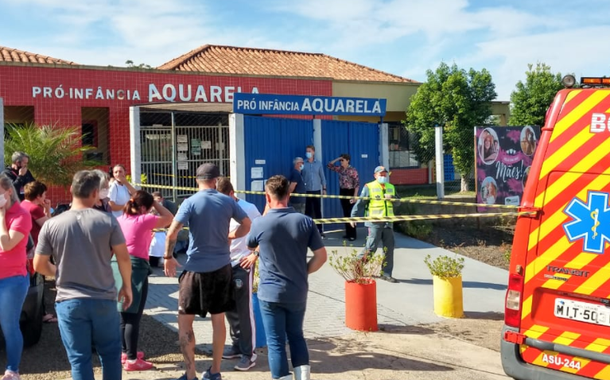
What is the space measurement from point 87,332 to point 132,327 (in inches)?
59.0

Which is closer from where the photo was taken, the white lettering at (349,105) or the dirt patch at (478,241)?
the dirt patch at (478,241)

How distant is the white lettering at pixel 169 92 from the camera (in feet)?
59.3

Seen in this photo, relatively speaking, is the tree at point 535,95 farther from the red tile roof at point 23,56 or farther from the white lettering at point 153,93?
the red tile roof at point 23,56

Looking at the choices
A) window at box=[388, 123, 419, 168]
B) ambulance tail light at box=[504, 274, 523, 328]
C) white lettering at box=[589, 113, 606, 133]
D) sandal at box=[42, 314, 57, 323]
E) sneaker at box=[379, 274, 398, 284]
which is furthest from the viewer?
window at box=[388, 123, 419, 168]

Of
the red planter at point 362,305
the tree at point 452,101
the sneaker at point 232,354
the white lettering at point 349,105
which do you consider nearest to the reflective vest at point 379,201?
the red planter at point 362,305

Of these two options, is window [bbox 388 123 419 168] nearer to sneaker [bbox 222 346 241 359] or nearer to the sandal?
the sandal

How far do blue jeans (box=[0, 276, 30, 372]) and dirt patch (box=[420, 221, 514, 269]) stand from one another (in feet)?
29.9

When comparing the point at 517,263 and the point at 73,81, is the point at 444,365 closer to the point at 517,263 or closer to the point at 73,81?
the point at 517,263

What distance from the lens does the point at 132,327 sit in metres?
6.15

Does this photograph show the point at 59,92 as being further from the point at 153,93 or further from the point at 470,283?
the point at 470,283

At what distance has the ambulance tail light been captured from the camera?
17.5ft

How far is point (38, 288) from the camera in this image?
260 inches

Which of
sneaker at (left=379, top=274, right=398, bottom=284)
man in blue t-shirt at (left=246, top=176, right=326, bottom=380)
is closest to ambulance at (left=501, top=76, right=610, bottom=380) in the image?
man in blue t-shirt at (left=246, top=176, right=326, bottom=380)

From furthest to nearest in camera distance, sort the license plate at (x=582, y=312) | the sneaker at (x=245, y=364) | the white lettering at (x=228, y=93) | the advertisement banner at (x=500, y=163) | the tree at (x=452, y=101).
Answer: the tree at (x=452, y=101), the white lettering at (x=228, y=93), the advertisement banner at (x=500, y=163), the sneaker at (x=245, y=364), the license plate at (x=582, y=312)
